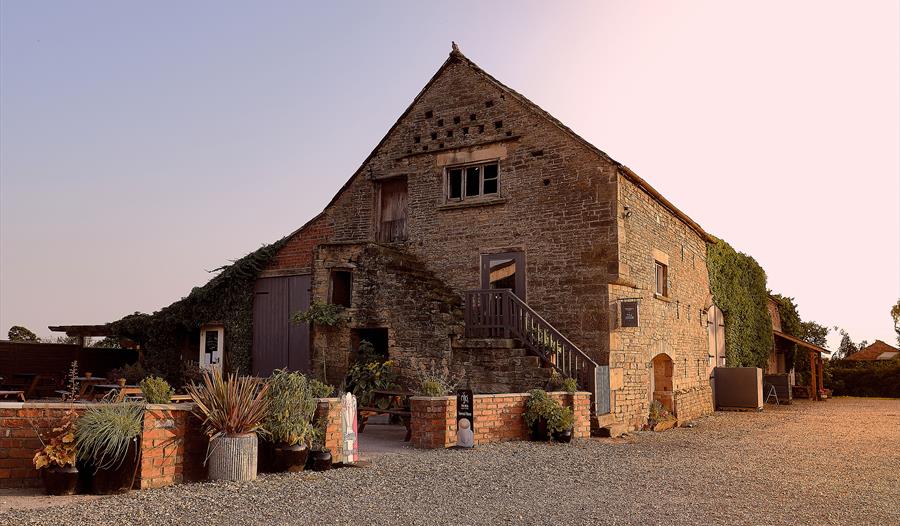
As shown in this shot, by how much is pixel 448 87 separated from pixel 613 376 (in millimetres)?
8148

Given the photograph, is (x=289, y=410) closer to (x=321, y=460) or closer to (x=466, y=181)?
(x=321, y=460)

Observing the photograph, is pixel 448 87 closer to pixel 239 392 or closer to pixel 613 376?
pixel 613 376

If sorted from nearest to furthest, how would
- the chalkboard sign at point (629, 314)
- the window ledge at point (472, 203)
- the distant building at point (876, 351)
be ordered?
the chalkboard sign at point (629, 314)
the window ledge at point (472, 203)
the distant building at point (876, 351)

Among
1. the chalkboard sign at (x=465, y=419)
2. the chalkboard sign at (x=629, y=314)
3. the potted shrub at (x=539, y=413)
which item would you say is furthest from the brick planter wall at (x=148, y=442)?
the chalkboard sign at (x=629, y=314)

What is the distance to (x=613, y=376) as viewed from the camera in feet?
45.8

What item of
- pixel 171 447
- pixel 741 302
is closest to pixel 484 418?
pixel 171 447

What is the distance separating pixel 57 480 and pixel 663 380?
1411cm

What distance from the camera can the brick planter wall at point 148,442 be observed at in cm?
691

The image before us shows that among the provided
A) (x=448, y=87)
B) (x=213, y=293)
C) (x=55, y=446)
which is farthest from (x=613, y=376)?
(x=213, y=293)

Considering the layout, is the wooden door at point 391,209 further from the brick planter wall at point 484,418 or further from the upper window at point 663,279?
the brick planter wall at point 484,418

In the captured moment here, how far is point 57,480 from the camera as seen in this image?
22.1ft

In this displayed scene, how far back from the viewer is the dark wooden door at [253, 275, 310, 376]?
18.2 metres

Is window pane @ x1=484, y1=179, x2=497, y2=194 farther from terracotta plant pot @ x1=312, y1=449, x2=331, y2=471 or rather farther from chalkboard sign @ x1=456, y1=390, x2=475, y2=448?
terracotta plant pot @ x1=312, y1=449, x2=331, y2=471

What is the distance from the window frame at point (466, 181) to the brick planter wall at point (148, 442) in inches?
391
